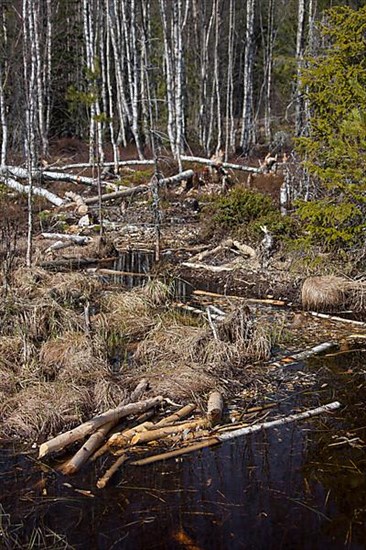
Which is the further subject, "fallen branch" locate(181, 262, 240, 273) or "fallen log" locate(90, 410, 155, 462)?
"fallen branch" locate(181, 262, 240, 273)

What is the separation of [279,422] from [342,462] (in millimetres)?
813

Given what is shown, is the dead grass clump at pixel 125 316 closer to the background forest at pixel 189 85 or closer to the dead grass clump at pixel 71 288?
the dead grass clump at pixel 71 288

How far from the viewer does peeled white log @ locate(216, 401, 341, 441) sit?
5.80 meters

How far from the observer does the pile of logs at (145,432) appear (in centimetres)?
539

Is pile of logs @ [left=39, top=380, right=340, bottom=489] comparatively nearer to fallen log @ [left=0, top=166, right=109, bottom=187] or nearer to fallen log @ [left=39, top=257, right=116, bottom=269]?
fallen log @ [left=39, top=257, right=116, bottom=269]

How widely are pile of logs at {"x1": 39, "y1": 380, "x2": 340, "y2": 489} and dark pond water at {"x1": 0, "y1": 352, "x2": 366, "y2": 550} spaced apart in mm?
115

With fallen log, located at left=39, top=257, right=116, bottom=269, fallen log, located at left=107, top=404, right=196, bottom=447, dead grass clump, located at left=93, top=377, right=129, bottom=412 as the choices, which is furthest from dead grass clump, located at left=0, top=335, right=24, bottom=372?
fallen log, located at left=39, top=257, right=116, bottom=269

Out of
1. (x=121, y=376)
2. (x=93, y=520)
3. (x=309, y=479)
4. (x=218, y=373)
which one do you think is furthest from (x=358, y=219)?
(x=93, y=520)

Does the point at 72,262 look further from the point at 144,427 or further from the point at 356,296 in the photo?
the point at 144,427

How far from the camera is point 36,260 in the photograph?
1195 centimetres

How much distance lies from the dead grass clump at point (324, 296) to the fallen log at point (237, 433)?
11.2 feet

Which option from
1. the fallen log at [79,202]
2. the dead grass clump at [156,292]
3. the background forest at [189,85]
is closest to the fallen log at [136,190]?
the fallen log at [79,202]

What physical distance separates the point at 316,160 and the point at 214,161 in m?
9.42

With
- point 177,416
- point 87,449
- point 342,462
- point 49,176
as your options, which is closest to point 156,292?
point 177,416
